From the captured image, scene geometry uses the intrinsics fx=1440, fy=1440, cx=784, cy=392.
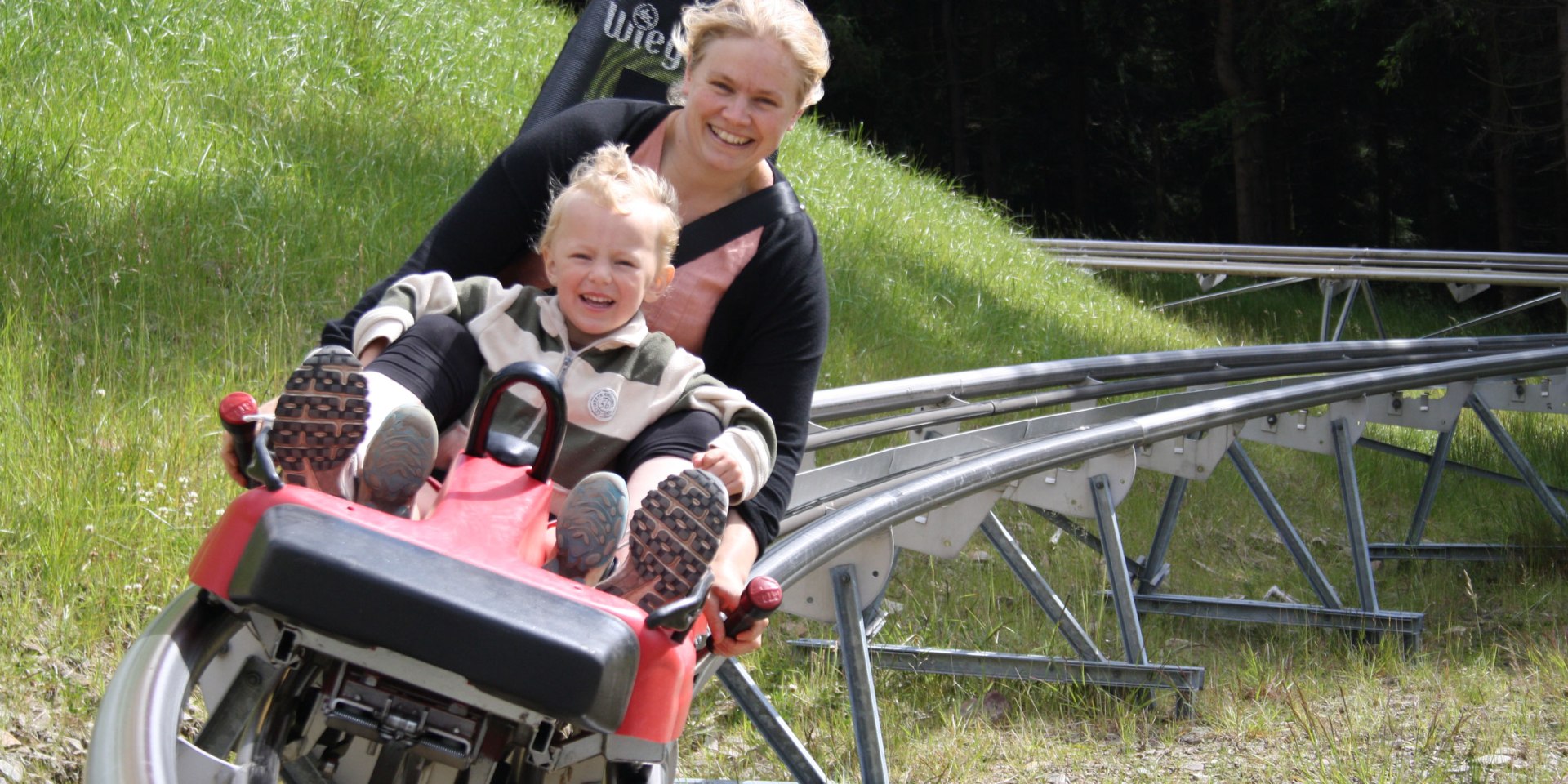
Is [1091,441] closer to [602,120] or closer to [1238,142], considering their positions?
[602,120]

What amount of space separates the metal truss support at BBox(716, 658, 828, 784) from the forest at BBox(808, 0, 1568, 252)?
20706 millimetres

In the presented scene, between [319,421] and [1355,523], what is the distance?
4.72m

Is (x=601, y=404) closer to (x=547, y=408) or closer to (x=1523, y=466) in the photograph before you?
(x=547, y=408)

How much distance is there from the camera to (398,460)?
1871 millimetres

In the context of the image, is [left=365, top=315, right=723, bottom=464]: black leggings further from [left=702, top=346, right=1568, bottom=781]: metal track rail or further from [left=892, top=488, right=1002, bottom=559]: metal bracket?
[left=892, top=488, right=1002, bottom=559]: metal bracket

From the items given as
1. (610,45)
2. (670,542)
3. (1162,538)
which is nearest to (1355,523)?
(1162,538)

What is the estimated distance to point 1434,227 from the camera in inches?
975

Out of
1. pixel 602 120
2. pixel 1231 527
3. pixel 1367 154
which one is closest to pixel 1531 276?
pixel 1231 527

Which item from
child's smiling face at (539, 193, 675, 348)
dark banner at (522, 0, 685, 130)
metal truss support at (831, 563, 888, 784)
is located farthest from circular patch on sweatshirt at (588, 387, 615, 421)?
dark banner at (522, 0, 685, 130)

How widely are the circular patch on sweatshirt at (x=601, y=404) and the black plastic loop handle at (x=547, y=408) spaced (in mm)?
270

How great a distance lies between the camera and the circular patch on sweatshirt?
2287 millimetres

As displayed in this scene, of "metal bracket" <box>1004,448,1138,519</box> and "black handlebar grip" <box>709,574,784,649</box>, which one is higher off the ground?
"metal bracket" <box>1004,448,1138,519</box>

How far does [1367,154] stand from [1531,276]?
15.7 metres

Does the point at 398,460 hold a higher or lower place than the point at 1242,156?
lower
